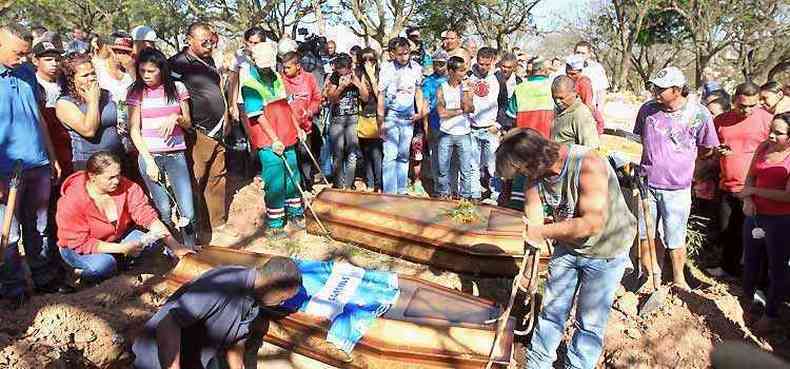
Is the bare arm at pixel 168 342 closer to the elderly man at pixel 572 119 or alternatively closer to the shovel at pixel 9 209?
the shovel at pixel 9 209

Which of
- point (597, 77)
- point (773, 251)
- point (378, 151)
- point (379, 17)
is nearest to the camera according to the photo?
point (773, 251)

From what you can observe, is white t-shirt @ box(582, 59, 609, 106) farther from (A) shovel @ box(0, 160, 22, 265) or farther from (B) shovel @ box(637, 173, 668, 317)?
(A) shovel @ box(0, 160, 22, 265)

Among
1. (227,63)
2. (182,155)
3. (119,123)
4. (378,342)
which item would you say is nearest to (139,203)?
(182,155)

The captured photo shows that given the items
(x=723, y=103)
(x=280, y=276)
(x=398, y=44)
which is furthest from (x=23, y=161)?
(x=723, y=103)

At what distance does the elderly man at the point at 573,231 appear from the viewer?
9.65 feet

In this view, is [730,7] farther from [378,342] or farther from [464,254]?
[378,342]

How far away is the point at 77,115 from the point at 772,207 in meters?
5.14

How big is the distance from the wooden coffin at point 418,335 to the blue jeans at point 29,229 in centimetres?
180

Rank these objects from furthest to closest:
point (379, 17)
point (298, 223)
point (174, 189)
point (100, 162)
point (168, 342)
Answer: point (379, 17) → point (298, 223) → point (174, 189) → point (100, 162) → point (168, 342)

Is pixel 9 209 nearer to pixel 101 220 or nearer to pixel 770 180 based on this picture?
pixel 101 220

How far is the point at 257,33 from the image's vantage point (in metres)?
5.80

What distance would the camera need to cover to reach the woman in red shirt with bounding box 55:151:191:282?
3.91 metres

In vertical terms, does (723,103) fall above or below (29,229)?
above

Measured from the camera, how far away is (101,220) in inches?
161
